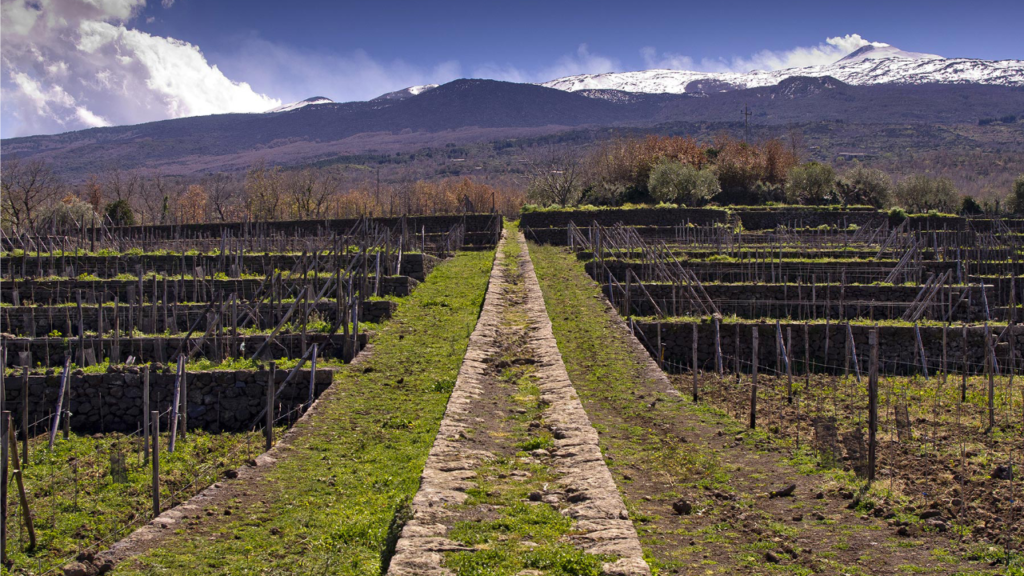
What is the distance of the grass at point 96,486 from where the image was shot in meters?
9.06

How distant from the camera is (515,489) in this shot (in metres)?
9.20

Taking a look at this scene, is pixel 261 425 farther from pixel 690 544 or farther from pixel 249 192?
pixel 249 192

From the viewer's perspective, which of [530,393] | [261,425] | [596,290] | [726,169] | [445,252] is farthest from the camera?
[726,169]

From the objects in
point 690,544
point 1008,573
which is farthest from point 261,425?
point 1008,573

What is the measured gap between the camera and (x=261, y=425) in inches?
574

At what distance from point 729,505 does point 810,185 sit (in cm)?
6191

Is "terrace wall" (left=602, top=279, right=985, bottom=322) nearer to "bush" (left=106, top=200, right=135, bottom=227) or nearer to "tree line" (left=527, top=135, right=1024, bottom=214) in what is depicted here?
"tree line" (left=527, top=135, right=1024, bottom=214)

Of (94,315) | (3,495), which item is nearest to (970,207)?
(94,315)

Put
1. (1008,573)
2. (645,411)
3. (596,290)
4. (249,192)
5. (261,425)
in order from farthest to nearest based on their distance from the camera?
1. (249,192)
2. (596,290)
3. (261,425)
4. (645,411)
5. (1008,573)

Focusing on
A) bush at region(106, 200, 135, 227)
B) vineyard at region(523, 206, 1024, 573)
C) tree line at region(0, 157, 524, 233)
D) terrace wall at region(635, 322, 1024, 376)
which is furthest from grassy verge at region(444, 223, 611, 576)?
bush at region(106, 200, 135, 227)

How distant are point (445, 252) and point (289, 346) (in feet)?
75.1

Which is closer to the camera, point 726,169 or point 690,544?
point 690,544

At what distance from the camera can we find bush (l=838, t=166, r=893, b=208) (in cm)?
6938

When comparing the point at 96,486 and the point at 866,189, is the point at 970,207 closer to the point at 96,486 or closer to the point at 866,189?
the point at 866,189
